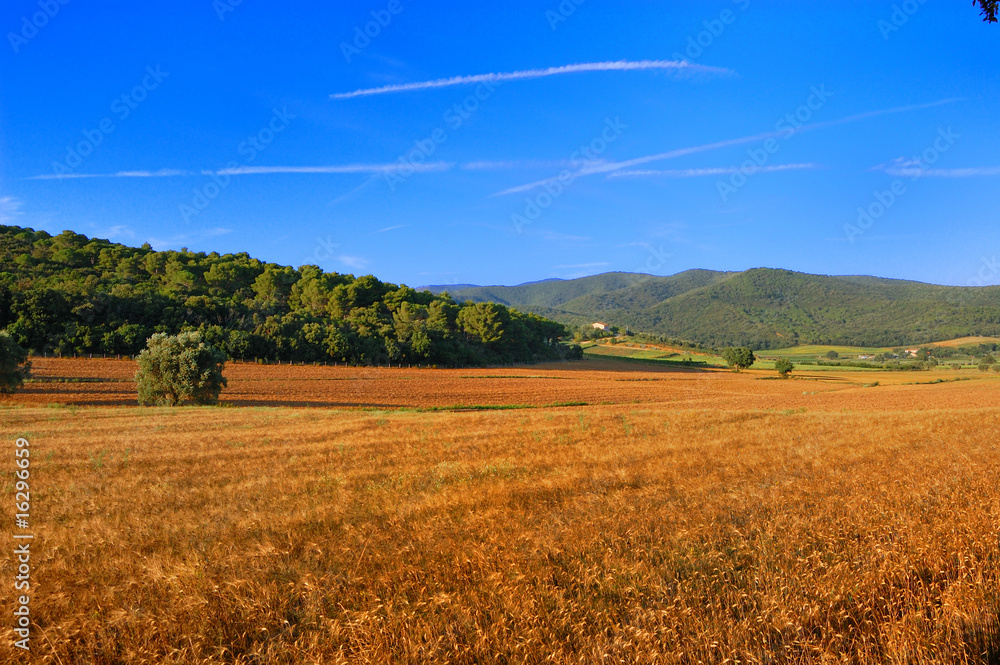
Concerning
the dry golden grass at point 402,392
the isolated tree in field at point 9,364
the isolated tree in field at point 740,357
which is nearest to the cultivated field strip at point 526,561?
the dry golden grass at point 402,392

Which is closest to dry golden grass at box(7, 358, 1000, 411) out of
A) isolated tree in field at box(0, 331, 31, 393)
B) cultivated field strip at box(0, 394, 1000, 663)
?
isolated tree in field at box(0, 331, 31, 393)

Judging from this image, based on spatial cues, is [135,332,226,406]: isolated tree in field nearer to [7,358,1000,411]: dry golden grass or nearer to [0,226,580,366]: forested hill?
[7,358,1000,411]: dry golden grass

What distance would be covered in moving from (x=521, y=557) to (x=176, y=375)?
1295 inches

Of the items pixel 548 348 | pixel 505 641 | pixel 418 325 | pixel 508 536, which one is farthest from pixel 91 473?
pixel 548 348

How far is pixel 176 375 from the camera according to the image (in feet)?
102

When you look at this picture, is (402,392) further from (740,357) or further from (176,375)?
(740,357)

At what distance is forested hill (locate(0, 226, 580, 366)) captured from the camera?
5878 centimetres

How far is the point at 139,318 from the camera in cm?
6450

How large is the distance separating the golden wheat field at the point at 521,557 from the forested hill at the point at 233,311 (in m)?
44.7

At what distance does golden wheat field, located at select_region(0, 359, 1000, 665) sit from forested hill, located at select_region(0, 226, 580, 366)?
44.7 meters

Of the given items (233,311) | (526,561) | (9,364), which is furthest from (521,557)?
(233,311)

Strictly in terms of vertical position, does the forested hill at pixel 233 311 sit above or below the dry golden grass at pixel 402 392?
above

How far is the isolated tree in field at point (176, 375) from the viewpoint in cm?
3095

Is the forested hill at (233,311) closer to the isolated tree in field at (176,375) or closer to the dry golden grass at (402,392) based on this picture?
the dry golden grass at (402,392)
